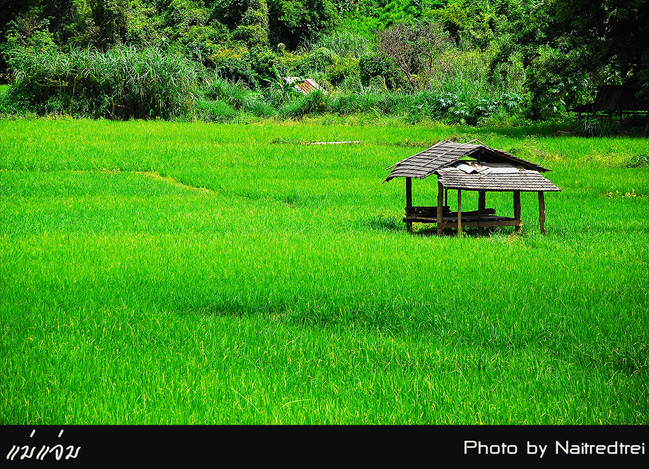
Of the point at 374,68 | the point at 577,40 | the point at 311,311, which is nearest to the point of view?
the point at 311,311

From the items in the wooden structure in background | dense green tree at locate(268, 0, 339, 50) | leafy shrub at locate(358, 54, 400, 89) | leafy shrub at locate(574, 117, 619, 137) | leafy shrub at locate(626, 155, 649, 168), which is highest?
dense green tree at locate(268, 0, 339, 50)

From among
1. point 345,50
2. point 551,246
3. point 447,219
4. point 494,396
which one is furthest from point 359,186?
point 345,50

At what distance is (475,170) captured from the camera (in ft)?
37.6

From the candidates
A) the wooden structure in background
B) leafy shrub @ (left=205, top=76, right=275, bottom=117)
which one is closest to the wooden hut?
the wooden structure in background

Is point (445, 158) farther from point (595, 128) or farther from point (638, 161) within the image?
point (595, 128)

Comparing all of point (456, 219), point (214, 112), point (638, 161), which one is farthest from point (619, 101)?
point (456, 219)

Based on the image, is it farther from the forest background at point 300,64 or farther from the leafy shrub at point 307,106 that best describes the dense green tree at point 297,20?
the leafy shrub at point 307,106

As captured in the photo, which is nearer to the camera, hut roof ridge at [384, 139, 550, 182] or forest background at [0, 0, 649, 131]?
hut roof ridge at [384, 139, 550, 182]

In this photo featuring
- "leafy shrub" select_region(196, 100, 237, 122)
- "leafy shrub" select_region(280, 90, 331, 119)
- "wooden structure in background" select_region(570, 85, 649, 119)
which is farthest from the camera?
"leafy shrub" select_region(280, 90, 331, 119)

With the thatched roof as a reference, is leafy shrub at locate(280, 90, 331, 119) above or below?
above

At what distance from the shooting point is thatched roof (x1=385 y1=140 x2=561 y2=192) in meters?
11.1

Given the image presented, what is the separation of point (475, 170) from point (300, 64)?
34.4 metres

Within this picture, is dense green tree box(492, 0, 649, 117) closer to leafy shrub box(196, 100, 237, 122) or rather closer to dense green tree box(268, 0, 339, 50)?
leafy shrub box(196, 100, 237, 122)

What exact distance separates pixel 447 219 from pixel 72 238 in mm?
5935
